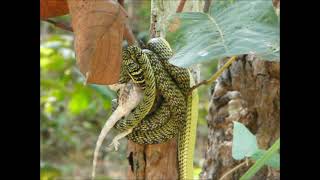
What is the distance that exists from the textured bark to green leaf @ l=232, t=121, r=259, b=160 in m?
0.37

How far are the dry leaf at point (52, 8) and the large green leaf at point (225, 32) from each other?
0.53 feet

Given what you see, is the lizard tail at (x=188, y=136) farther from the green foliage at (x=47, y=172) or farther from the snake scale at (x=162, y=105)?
the green foliage at (x=47, y=172)

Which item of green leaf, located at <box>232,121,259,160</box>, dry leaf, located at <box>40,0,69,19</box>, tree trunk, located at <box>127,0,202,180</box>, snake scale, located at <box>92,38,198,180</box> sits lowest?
tree trunk, located at <box>127,0,202,180</box>

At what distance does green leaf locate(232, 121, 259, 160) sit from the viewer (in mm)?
880

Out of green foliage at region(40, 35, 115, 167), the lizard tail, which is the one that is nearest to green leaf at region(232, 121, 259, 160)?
the lizard tail

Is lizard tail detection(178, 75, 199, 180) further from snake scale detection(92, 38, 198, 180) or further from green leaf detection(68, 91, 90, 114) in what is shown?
green leaf detection(68, 91, 90, 114)

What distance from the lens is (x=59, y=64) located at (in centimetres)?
258

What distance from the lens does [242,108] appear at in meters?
1.35

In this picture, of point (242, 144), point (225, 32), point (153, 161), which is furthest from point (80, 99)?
point (225, 32)

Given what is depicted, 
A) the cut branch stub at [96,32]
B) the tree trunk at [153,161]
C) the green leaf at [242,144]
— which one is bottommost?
the tree trunk at [153,161]

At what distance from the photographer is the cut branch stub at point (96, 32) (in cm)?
71

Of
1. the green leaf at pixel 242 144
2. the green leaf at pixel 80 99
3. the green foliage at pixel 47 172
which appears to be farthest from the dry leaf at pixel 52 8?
the green foliage at pixel 47 172

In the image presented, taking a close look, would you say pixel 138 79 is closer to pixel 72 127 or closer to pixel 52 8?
pixel 52 8
